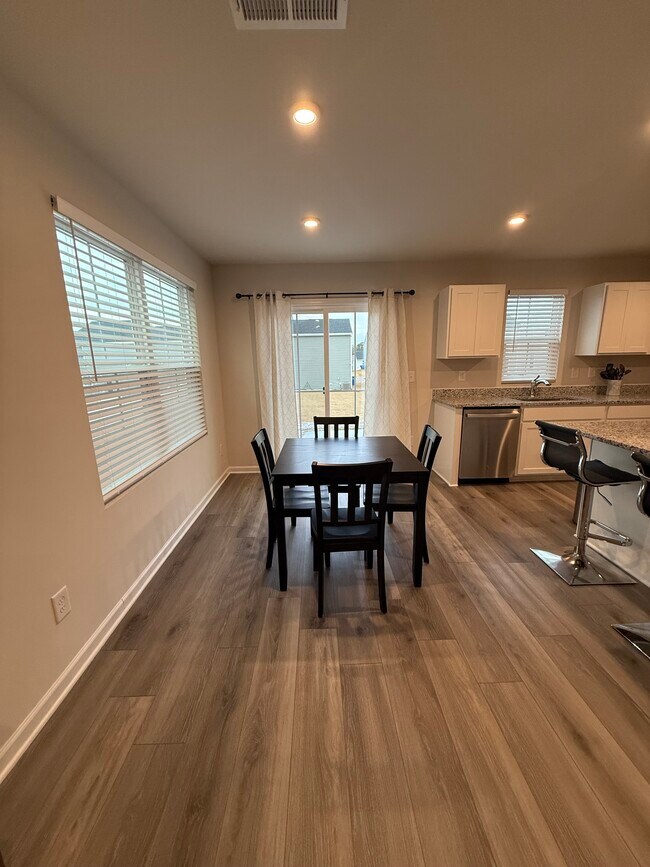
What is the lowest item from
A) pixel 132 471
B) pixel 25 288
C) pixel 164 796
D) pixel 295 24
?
pixel 164 796

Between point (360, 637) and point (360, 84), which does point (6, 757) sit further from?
point (360, 84)

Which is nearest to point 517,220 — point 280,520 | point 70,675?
point 280,520

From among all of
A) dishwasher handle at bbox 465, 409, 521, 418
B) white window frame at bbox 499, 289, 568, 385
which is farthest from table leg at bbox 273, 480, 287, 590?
white window frame at bbox 499, 289, 568, 385

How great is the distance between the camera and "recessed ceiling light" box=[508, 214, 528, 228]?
2711 millimetres

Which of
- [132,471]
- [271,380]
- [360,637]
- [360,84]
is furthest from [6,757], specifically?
[271,380]

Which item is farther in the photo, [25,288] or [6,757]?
[25,288]

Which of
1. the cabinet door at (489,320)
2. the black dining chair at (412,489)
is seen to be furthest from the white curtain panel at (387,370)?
the black dining chair at (412,489)

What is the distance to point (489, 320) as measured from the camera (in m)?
3.71

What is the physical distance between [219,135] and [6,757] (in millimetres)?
2842

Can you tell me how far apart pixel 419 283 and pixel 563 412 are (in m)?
2.24

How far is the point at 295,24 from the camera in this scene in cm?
110

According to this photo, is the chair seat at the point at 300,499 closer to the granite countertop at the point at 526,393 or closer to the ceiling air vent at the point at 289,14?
the ceiling air vent at the point at 289,14

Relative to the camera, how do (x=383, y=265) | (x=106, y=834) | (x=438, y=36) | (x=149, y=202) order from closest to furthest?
(x=106, y=834) → (x=438, y=36) → (x=149, y=202) → (x=383, y=265)

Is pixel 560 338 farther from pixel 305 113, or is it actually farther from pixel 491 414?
pixel 305 113
